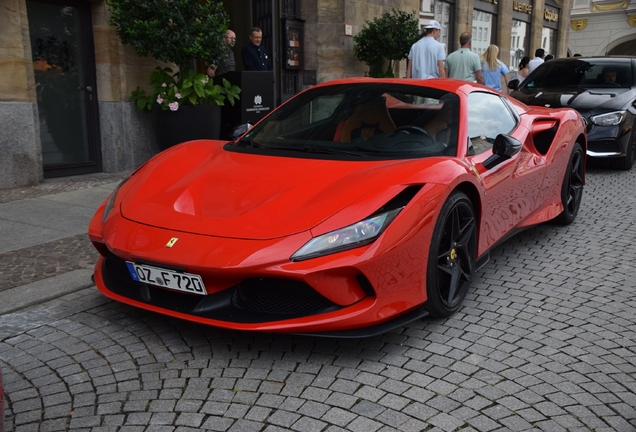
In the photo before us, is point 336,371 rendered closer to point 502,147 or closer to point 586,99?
point 502,147

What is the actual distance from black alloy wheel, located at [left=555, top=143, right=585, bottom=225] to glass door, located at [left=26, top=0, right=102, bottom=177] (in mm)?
Answer: 5941

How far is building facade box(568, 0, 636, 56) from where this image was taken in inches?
1542

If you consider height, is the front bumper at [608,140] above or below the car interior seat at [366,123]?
below

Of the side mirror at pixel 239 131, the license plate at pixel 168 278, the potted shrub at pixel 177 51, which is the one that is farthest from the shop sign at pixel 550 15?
the license plate at pixel 168 278

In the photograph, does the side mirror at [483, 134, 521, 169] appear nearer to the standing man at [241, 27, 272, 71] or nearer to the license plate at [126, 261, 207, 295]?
the license plate at [126, 261, 207, 295]

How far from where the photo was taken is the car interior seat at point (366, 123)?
4027mm

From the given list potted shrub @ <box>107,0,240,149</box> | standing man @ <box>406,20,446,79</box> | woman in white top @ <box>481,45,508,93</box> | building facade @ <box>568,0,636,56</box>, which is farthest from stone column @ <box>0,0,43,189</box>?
building facade @ <box>568,0,636,56</box>

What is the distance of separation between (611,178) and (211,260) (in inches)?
276

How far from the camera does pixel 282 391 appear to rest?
2758mm

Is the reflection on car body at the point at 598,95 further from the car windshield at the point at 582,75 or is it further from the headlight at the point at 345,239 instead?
the headlight at the point at 345,239

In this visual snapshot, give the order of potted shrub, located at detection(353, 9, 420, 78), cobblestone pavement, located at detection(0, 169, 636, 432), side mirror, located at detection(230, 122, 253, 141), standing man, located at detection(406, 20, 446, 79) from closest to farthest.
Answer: cobblestone pavement, located at detection(0, 169, 636, 432) < side mirror, located at detection(230, 122, 253, 141) < standing man, located at detection(406, 20, 446, 79) < potted shrub, located at detection(353, 9, 420, 78)

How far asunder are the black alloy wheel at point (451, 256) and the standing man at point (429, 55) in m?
6.60

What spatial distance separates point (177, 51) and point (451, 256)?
218 inches

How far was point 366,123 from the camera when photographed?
4.11 m
